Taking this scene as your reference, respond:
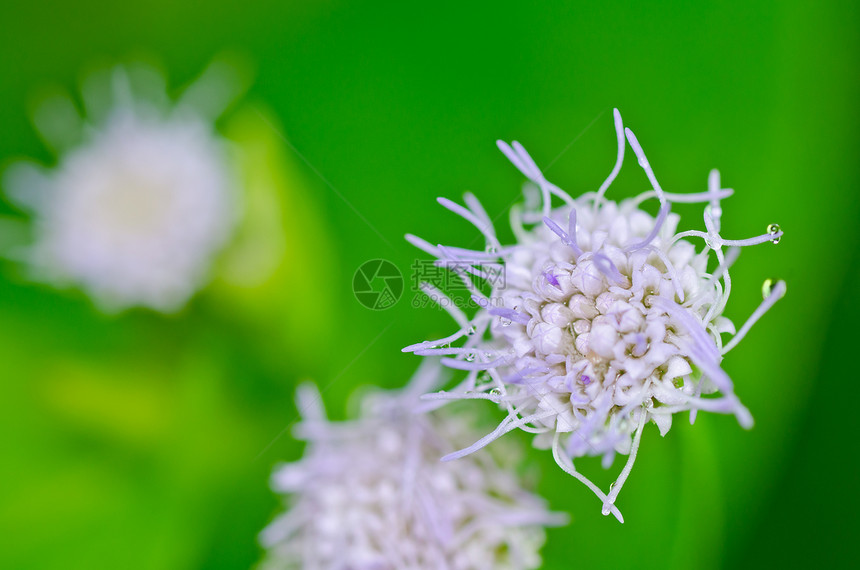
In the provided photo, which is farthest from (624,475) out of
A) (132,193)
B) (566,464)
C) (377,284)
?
(132,193)

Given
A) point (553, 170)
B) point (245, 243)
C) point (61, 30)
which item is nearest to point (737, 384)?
point (553, 170)

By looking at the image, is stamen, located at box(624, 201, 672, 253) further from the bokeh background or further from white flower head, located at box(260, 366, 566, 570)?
white flower head, located at box(260, 366, 566, 570)

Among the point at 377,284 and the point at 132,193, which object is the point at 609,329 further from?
the point at 132,193

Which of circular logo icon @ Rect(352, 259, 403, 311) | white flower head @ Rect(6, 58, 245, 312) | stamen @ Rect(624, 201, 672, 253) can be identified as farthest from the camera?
white flower head @ Rect(6, 58, 245, 312)

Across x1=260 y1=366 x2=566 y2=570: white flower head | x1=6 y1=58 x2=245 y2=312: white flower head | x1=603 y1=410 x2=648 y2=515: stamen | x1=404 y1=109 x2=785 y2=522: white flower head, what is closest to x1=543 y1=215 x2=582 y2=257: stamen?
x1=404 y1=109 x2=785 y2=522: white flower head

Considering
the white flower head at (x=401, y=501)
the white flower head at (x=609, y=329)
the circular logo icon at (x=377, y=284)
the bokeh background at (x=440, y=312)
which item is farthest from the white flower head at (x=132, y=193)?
the white flower head at (x=609, y=329)

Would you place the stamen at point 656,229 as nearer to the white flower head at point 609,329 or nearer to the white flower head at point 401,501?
the white flower head at point 609,329

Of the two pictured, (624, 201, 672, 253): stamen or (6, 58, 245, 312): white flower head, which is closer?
(624, 201, 672, 253): stamen
